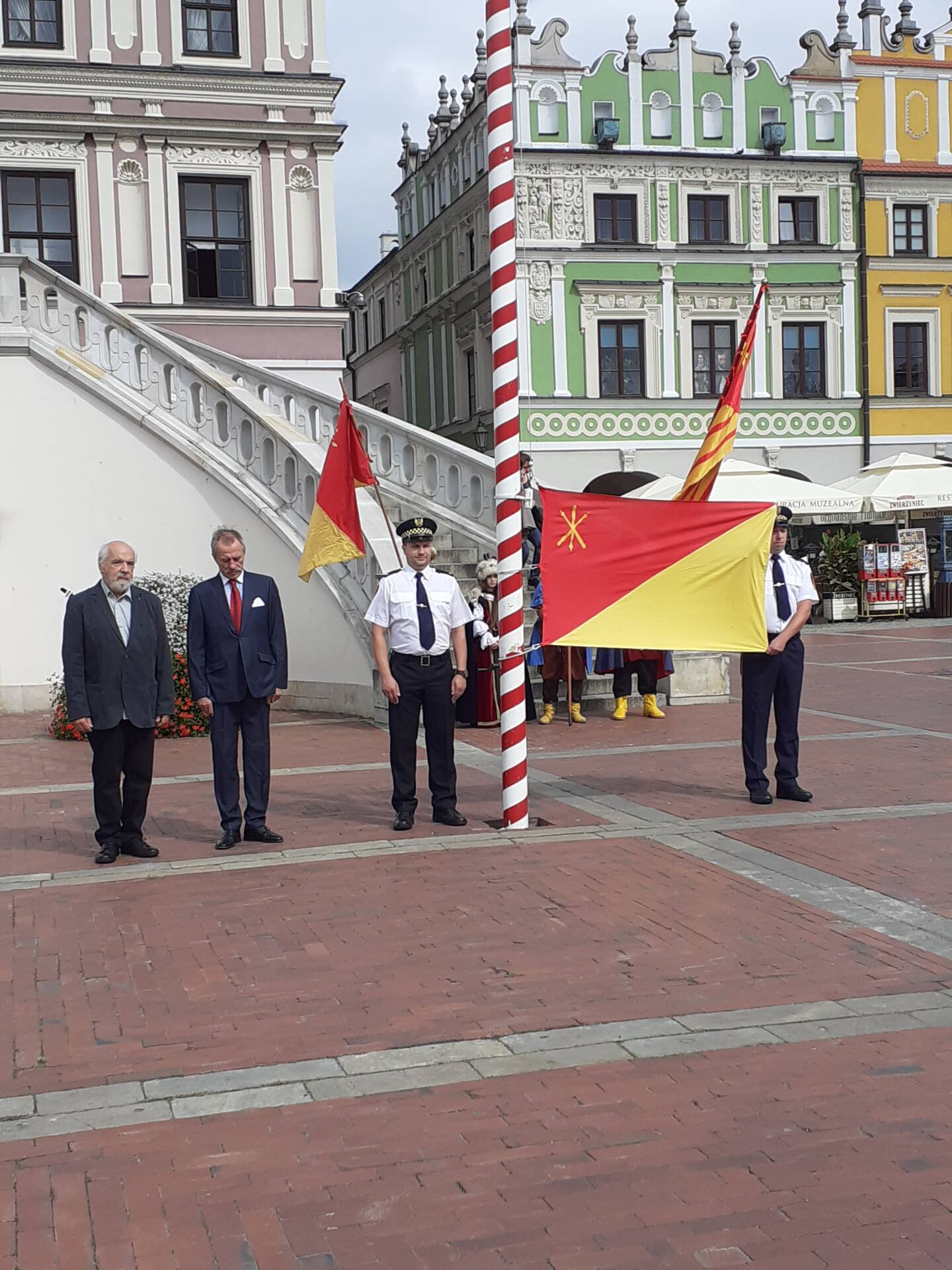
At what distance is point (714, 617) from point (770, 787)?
1361mm

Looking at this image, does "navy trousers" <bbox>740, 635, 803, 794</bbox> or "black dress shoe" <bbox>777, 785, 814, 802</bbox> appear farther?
"navy trousers" <bbox>740, 635, 803, 794</bbox>

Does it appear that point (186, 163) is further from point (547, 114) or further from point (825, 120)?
point (825, 120)

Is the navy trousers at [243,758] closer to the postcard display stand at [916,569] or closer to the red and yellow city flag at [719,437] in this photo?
the red and yellow city flag at [719,437]

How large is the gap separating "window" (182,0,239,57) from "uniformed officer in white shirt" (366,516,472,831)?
17.1 meters

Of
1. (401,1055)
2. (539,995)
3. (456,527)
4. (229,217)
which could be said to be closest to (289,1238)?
(401,1055)

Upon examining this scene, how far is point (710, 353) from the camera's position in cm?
3856

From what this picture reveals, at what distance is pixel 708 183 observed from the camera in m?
37.9

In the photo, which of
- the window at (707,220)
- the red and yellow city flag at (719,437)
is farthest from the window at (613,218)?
the red and yellow city flag at (719,437)

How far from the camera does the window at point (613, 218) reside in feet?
122

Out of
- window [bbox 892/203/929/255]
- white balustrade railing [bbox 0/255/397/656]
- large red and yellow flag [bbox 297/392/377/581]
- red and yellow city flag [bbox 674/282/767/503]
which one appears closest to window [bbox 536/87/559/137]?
window [bbox 892/203/929/255]

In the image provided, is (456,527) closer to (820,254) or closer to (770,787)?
(770,787)

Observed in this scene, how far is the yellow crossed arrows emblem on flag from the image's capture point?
9602mm

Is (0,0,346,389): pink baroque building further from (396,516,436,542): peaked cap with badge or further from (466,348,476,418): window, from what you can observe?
(466,348,476,418): window

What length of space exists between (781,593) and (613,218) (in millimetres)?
29467
